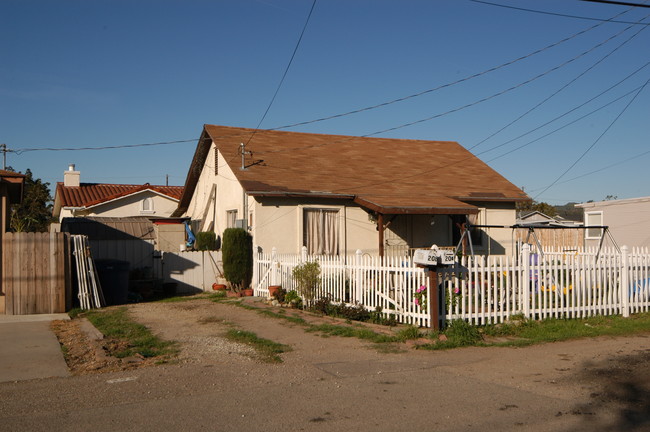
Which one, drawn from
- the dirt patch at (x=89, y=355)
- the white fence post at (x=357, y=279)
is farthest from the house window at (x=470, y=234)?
the dirt patch at (x=89, y=355)

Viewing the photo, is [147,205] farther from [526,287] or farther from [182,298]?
[526,287]

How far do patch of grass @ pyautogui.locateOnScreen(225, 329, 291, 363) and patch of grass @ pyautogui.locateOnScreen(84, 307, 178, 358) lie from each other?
3.74 ft

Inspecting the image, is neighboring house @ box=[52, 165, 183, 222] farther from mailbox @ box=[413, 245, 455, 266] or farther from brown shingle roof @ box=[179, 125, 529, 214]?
mailbox @ box=[413, 245, 455, 266]

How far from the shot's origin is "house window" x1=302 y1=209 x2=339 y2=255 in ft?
57.3

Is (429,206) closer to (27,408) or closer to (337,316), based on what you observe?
(337,316)

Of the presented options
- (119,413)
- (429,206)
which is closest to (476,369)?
(119,413)

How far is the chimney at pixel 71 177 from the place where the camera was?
34.8 meters

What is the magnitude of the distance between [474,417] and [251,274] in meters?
12.1

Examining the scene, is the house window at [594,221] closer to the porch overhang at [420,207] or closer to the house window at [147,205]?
the porch overhang at [420,207]

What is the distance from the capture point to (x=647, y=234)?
74.0ft

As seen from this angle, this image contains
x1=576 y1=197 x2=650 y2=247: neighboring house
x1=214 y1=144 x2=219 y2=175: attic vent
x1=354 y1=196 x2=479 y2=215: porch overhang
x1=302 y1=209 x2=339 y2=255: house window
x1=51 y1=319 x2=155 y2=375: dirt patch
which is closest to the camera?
x1=51 y1=319 x2=155 y2=375: dirt patch

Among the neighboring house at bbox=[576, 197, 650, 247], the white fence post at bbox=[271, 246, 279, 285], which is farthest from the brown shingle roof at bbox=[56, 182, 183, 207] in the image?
the neighboring house at bbox=[576, 197, 650, 247]

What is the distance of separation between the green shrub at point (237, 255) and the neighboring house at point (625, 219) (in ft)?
47.2

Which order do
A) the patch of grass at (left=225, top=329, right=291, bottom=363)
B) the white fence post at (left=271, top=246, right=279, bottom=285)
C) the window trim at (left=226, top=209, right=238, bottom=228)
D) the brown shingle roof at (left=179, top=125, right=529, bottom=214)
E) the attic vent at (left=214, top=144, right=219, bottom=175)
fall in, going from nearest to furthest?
the patch of grass at (left=225, top=329, right=291, bottom=363)
the white fence post at (left=271, top=246, right=279, bottom=285)
the brown shingle roof at (left=179, top=125, right=529, bottom=214)
the window trim at (left=226, top=209, right=238, bottom=228)
the attic vent at (left=214, top=144, right=219, bottom=175)
